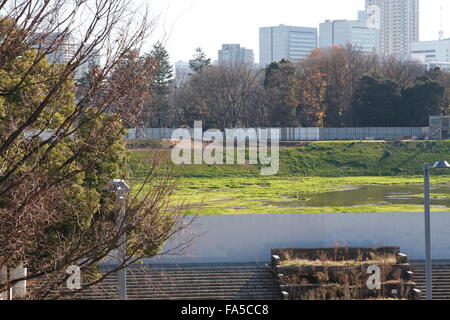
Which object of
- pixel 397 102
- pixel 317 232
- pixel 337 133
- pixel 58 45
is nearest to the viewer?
pixel 58 45

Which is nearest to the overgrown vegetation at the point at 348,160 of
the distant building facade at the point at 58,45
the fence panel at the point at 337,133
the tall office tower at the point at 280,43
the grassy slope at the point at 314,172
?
the grassy slope at the point at 314,172

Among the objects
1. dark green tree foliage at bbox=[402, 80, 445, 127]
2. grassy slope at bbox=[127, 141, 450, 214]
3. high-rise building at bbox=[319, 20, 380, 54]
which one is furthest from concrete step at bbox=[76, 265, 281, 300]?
high-rise building at bbox=[319, 20, 380, 54]

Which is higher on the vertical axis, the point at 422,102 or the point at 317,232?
the point at 422,102

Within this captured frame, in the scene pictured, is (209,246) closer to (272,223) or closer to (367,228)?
(272,223)

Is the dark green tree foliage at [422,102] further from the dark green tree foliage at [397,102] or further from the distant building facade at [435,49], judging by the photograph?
the distant building facade at [435,49]

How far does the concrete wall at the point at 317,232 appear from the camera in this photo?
15.9 m

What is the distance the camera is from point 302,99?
40312 millimetres

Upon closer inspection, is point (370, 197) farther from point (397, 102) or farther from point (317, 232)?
point (397, 102)

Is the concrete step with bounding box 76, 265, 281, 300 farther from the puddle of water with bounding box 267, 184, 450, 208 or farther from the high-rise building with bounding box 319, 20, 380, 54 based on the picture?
the high-rise building with bounding box 319, 20, 380, 54

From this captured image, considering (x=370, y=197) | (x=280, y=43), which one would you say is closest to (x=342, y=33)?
(x=280, y=43)

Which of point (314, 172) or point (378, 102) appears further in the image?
point (378, 102)

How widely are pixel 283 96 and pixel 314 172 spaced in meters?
7.20

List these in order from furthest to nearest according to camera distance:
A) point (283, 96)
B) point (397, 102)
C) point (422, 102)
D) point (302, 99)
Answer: point (302, 99)
point (283, 96)
point (397, 102)
point (422, 102)

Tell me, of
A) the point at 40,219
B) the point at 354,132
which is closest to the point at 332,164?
the point at 354,132
